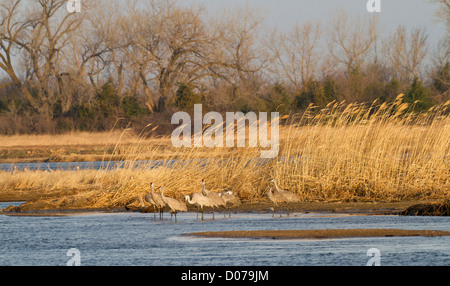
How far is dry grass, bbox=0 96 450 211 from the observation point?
1571cm

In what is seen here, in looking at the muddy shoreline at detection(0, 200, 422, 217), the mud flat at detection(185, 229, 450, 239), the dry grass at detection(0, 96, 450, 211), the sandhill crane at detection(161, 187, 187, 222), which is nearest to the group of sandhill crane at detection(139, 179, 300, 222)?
the sandhill crane at detection(161, 187, 187, 222)

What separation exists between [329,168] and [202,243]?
5.58 metres

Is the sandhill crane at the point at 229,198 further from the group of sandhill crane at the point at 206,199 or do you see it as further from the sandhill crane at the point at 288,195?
the sandhill crane at the point at 288,195

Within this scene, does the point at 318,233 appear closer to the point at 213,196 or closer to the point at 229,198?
the point at 213,196

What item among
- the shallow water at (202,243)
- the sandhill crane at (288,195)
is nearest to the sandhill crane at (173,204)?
the shallow water at (202,243)

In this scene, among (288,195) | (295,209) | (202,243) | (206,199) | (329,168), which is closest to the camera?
(202,243)

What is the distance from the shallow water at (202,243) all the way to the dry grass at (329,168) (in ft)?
6.38

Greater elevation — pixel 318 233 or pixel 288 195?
pixel 288 195

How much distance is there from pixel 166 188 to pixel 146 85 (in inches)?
1472

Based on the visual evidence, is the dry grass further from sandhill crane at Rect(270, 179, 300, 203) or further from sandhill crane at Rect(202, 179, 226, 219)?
sandhill crane at Rect(202, 179, 226, 219)

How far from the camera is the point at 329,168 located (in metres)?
15.9

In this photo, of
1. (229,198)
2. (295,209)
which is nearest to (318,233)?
(229,198)

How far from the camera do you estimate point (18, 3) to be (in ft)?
171
